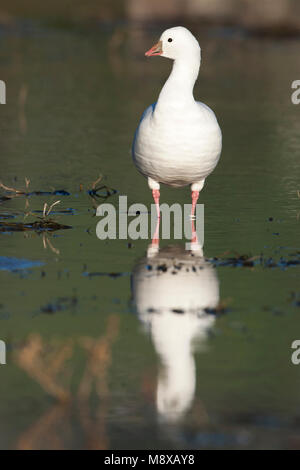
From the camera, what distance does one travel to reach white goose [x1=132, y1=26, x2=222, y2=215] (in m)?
10.1

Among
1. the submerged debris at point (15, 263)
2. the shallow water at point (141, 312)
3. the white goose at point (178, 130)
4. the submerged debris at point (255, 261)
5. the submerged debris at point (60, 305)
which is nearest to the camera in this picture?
the shallow water at point (141, 312)

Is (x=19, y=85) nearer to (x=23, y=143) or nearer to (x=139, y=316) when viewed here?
(x=23, y=143)

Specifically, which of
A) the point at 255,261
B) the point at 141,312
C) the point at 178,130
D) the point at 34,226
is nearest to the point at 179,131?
the point at 178,130

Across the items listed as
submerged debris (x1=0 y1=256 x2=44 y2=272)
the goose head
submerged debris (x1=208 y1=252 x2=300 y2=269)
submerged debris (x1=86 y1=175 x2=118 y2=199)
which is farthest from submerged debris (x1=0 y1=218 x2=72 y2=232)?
the goose head

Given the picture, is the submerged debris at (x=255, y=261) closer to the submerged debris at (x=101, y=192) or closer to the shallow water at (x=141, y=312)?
the shallow water at (x=141, y=312)

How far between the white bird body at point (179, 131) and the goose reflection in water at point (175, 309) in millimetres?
876

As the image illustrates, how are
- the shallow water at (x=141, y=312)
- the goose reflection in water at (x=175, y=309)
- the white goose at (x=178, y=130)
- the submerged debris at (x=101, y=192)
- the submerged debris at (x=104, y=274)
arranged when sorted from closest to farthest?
the shallow water at (x=141, y=312) < the goose reflection in water at (x=175, y=309) < the submerged debris at (x=104, y=274) < the white goose at (x=178, y=130) < the submerged debris at (x=101, y=192)

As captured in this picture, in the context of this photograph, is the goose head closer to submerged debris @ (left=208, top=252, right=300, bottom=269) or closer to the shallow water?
the shallow water

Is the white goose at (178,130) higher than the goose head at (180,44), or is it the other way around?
the goose head at (180,44)

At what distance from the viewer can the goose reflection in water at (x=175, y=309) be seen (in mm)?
6250

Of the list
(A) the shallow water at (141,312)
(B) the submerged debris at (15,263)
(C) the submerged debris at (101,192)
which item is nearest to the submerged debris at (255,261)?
(A) the shallow water at (141,312)

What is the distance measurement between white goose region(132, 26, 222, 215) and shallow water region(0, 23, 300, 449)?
29.5 inches

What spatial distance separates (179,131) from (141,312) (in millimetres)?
2809

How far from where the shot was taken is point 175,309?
779 centimetres
